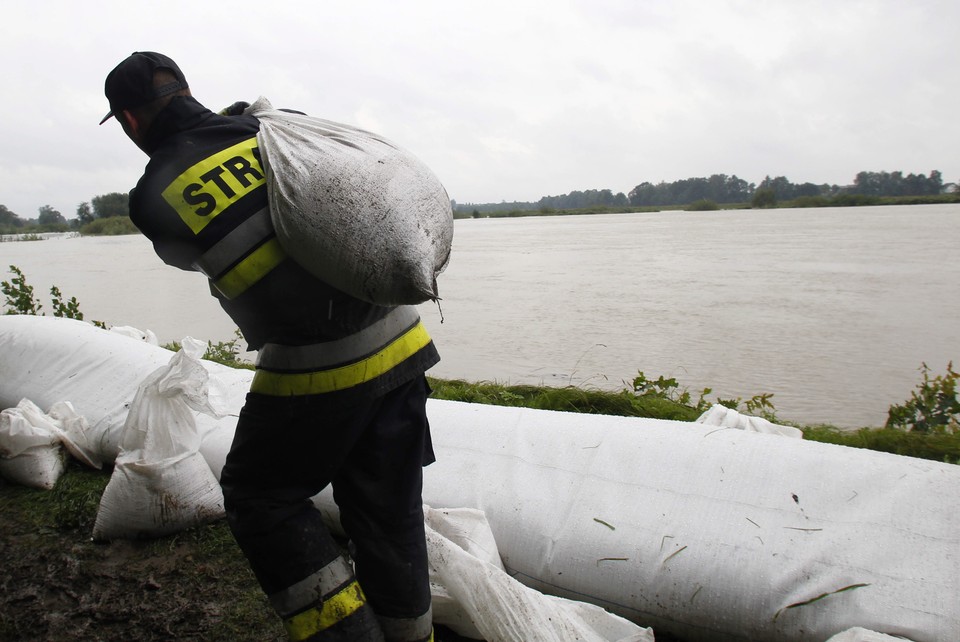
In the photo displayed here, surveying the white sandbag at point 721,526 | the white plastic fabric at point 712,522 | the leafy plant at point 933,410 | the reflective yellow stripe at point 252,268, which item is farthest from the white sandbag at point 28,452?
the leafy plant at point 933,410

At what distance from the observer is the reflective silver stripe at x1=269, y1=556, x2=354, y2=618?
4.16ft

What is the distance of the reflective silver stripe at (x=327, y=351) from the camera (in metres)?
1.25

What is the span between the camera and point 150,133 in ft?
4.15

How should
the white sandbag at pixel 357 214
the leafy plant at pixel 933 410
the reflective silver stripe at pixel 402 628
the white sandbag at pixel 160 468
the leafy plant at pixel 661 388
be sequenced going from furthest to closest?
the leafy plant at pixel 661 388 < the leafy plant at pixel 933 410 < the white sandbag at pixel 160 468 < the reflective silver stripe at pixel 402 628 < the white sandbag at pixel 357 214

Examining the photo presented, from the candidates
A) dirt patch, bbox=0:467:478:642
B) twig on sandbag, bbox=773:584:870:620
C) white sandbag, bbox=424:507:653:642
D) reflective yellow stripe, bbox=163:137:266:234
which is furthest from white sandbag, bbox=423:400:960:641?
reflective yellow stripe, bbox=163:137:266:234

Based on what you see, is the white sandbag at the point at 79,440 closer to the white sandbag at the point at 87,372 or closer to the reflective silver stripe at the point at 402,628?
the white sandbag at the point at 87,372

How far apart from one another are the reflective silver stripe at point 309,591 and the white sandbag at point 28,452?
171cm

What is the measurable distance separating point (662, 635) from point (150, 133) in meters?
1.52

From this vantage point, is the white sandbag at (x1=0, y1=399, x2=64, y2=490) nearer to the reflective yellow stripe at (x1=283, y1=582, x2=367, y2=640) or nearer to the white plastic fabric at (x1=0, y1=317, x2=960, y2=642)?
the white plastic fabric at (x1=0, y1=317, x2=960, y2=642)

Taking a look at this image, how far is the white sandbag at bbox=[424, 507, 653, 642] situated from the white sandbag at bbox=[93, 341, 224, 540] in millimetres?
925

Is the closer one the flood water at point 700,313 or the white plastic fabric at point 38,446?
the white plastic fabric at point 38,446

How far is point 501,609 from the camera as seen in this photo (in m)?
1.45

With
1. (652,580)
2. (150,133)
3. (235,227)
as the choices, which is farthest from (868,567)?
(150,133)

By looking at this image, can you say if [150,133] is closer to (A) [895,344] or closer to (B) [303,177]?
(B) [303,177]
